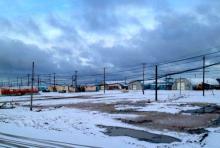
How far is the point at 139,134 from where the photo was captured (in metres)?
20.2

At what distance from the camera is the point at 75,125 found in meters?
24.1

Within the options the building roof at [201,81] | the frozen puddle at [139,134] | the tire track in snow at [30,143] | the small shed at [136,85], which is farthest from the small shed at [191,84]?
the tire track in snow at [30,143]

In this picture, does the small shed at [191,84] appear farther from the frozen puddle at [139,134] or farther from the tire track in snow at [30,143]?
the tire track in snow at [30,143]

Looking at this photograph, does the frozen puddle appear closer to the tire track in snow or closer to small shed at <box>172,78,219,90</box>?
the tire track in snow

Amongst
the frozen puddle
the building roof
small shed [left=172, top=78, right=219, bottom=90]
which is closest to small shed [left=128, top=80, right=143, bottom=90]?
small shed [left=172, top=78, right=219, bottom=90]

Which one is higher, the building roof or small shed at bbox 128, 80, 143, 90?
the building roof

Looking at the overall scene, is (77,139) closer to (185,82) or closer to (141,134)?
(141,134)

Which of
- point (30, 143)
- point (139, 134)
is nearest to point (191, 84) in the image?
point (139, 134)

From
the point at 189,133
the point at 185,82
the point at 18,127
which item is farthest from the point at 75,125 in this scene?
the point at 185,82

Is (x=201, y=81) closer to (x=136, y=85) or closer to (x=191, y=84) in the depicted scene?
(x=191, y=84)

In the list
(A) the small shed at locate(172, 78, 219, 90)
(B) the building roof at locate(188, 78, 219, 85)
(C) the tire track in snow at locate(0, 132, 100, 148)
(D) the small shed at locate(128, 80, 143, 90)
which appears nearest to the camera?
(C) the tire track in snow at locate(0, 132, 100, 148)

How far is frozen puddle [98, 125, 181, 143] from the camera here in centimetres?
1791

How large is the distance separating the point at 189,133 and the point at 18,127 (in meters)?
11.0

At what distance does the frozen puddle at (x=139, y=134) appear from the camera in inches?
705
